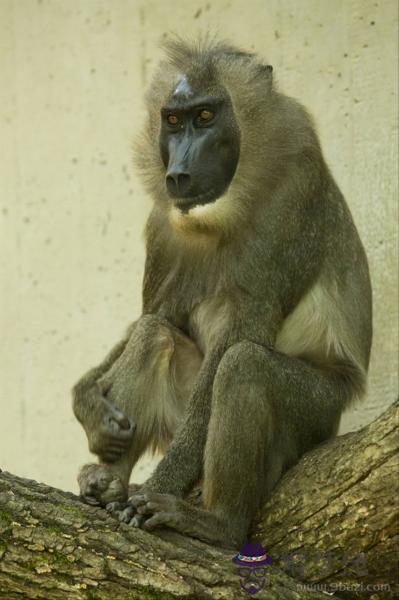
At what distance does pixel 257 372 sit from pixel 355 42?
9.61 ft

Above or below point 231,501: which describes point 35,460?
below

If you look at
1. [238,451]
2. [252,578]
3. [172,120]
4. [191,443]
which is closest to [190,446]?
[191,443]

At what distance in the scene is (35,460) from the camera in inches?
328

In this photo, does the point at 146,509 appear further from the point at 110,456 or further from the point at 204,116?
the point at 204,116

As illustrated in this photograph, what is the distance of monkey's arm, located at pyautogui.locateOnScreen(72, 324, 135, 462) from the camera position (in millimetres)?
5809

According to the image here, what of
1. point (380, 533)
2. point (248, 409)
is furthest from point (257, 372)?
point (380, 533)

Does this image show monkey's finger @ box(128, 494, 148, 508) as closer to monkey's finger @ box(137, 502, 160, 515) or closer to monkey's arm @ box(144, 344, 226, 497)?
monkey's finger @ box(137, 502, 160, 515)

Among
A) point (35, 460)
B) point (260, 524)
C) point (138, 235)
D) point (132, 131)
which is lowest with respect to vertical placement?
point (35, 460)

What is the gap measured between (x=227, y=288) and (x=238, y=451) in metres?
1.08

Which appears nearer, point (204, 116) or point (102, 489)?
point (102, 489)

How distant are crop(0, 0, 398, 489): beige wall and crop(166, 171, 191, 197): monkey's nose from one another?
2151 mm

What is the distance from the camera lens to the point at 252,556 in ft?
15.9

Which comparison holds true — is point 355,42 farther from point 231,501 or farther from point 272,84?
point 231,501

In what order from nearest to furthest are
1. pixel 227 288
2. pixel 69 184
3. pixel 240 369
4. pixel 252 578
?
pixel 252 578 < pixel 240 369 < pixel 227 288 < pixel 69 184
